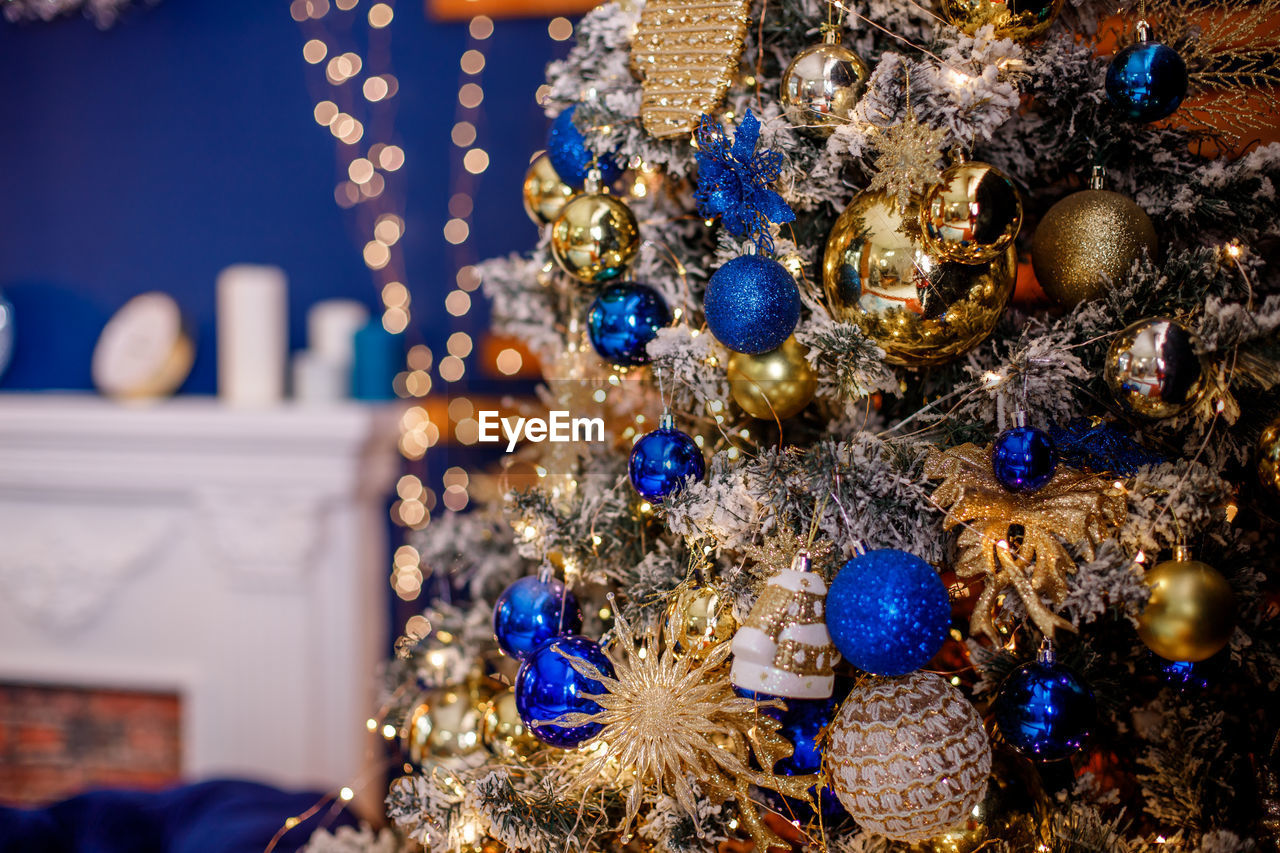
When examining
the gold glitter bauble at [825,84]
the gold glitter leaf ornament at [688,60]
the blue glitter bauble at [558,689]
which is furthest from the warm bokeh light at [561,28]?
the blue glitter bauble at [558,689]

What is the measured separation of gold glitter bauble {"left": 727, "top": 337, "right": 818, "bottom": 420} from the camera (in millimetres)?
684

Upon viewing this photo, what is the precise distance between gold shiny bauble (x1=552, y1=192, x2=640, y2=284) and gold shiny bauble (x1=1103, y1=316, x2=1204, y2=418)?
1.29 ft

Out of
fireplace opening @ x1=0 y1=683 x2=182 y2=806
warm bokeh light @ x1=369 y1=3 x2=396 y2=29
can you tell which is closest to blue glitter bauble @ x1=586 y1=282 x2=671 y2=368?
warm bokeh light @ x1=369 y1=3 x2=396 y2=29

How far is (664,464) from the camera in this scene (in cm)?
67

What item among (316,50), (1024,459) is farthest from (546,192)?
(316,50)

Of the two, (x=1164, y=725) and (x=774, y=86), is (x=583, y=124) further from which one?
(x=1164, y=725)

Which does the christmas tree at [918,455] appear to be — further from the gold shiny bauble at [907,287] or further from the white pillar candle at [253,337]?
the white pillar candle at [253,337]

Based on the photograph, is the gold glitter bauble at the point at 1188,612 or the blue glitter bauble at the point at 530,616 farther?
the blue glitter bauble at the point at 530,616

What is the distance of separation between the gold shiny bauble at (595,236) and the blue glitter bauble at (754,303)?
0.13 metres

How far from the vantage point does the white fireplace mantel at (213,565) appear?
1.54m

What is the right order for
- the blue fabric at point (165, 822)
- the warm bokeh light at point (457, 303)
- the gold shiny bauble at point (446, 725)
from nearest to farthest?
the gold shiny bauble at point (446, 725)
the blue fabric at point (165, 822)
the warm bokeh light at point (457, 303)

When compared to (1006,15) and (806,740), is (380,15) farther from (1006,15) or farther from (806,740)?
(806,740)

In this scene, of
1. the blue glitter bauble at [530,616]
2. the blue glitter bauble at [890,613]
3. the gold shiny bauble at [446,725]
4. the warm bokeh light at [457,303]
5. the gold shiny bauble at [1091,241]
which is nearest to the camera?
the blue glitter bauble at [890,613]

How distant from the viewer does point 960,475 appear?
0.61 metres
